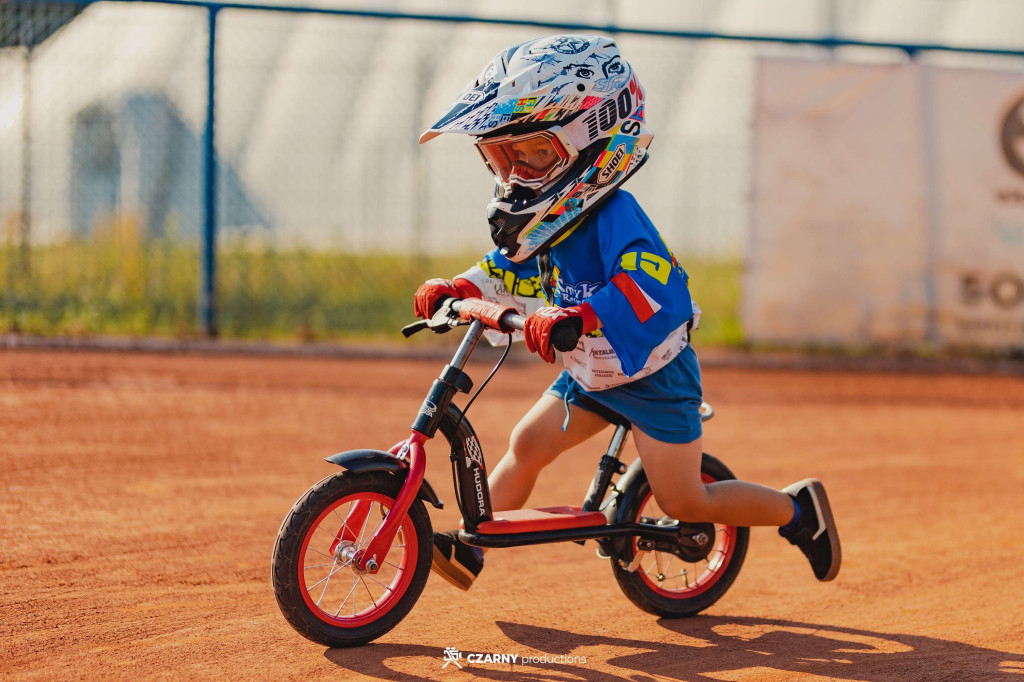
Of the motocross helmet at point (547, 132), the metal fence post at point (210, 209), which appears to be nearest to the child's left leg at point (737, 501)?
the motocross helmet at point (547, 132)

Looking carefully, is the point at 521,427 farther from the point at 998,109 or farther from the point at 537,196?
the point at 998,109

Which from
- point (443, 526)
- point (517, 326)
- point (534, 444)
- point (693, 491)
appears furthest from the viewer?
point (443, 526)

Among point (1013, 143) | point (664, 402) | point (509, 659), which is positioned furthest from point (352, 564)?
point (1013, 143)

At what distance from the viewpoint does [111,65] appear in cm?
930

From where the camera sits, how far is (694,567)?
4.04 m

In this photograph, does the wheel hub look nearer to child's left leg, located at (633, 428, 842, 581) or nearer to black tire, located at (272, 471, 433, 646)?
black tire, located at (272, 471, 433, 646)

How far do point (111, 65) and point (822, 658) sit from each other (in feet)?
25.6

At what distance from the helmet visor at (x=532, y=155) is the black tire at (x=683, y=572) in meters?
1.05

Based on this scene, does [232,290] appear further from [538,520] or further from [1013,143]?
[538,520]

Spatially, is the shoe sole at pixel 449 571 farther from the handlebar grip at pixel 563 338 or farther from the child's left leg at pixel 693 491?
the handlebar grip at pixel 563 338

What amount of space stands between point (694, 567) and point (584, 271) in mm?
1200

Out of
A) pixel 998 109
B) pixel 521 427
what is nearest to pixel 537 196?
pixel 521 427

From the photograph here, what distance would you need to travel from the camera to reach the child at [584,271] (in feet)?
10.9

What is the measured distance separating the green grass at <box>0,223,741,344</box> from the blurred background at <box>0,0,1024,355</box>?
0.07ft
